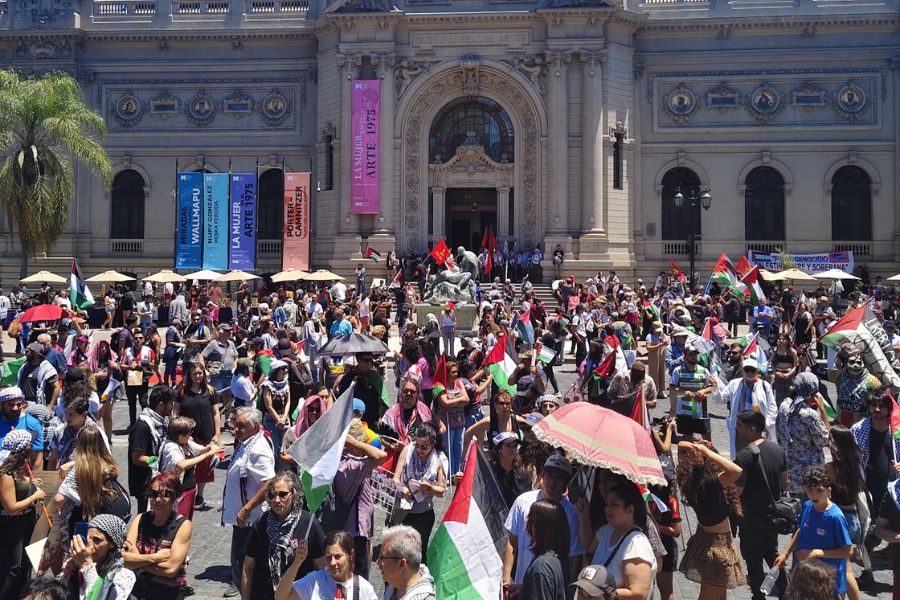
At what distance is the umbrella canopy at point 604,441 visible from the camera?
242 inches

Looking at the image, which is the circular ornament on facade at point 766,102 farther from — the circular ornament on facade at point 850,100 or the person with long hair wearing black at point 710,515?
the person with long hair wearing black at point 710,515

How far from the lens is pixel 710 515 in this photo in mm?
7215

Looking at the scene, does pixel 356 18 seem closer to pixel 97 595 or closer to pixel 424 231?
pixel 424 231

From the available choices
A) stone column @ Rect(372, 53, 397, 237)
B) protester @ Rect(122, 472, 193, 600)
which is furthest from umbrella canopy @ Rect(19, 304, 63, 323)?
stone column @ Rect(372, 53, 397, 237)

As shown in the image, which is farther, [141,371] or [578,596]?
[141,371]

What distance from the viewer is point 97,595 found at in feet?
18.8

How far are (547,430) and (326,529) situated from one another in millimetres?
2267

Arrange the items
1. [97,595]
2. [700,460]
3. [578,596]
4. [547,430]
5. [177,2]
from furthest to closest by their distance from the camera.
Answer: [177,2] < [700,460] < [547,430] < [97,595] < [578,596]

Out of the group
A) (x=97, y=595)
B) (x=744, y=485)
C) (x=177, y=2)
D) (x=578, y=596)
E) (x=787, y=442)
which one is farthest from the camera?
(x=177, y=2)

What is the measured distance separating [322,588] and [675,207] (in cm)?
3843

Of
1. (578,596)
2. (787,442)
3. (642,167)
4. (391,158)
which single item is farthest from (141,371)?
(642,167)

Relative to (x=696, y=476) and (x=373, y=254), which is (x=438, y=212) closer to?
(x=373, y=254)

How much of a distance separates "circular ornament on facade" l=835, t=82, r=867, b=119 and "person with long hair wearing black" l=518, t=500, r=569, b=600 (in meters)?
39.4

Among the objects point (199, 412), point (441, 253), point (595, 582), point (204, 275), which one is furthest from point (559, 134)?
point (595, 582)
